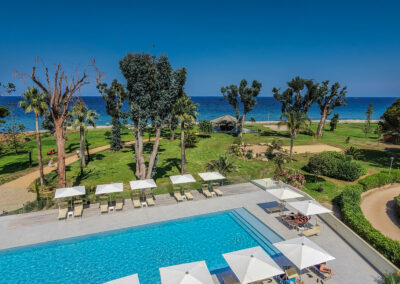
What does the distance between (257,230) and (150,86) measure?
522 inches

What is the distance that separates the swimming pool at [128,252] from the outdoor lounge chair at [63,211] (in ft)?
8.30

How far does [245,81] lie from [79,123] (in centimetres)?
2907

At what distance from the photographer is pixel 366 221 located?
46.6 feet

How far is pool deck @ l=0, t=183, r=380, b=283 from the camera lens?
38.2 ft

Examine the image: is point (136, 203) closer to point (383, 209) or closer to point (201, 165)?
point (201, 165)

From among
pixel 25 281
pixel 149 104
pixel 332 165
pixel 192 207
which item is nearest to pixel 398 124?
pixel 332 165

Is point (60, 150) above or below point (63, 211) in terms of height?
above

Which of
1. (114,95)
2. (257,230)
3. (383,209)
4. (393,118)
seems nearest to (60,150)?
(114,95)

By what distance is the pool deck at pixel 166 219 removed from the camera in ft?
38.2

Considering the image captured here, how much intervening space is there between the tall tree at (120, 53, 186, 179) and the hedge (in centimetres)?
1474

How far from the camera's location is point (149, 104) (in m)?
20.0

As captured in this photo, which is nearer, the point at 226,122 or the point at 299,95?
the point at 299,95

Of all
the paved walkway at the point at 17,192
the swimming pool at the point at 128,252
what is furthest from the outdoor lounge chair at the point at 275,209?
the paved walkway at the point at 17,192

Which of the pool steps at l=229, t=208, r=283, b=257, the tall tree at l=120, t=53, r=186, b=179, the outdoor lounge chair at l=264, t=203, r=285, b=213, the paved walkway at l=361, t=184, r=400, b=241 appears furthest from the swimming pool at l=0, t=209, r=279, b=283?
the tall tree at l=120, t=53, r=186, b=179
